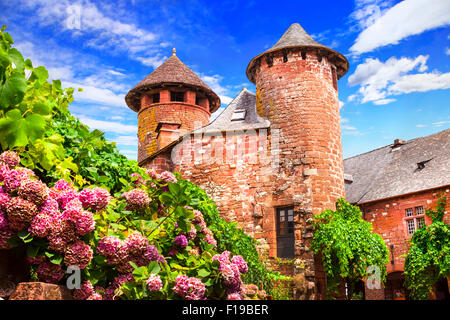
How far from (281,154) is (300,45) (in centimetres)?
394

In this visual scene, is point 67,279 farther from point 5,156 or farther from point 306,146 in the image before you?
point 306,146

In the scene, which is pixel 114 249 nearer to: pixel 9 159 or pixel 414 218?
pixel 9 159

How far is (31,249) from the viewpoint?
10.5 feet

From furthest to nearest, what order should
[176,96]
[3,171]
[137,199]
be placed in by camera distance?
[176,96]
[137,199]
[3,171]

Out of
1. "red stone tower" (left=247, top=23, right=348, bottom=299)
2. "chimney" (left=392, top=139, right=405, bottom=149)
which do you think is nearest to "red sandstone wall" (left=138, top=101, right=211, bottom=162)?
"red stone tower" (left=247, top=23, right=348, bottom=299)

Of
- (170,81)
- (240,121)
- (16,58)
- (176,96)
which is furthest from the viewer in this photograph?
(176,96)

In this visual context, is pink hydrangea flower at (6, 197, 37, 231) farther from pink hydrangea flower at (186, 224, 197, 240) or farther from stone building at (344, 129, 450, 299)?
stone building at (344, 129, 450, 299)

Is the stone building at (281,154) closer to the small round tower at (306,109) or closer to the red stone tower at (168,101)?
the small round tower at (306,109)

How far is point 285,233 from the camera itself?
47.0 feet

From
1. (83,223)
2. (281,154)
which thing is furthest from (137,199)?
(281,154)

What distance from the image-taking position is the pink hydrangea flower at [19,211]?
10.1 feet

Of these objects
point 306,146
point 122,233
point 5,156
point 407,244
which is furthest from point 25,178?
point 407,244

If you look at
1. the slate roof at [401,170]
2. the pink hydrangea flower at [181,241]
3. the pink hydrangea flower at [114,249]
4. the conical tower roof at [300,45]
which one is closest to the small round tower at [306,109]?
the conical tower roof at [300,45]

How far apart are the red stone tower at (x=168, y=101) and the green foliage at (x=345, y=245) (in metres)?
12.3
